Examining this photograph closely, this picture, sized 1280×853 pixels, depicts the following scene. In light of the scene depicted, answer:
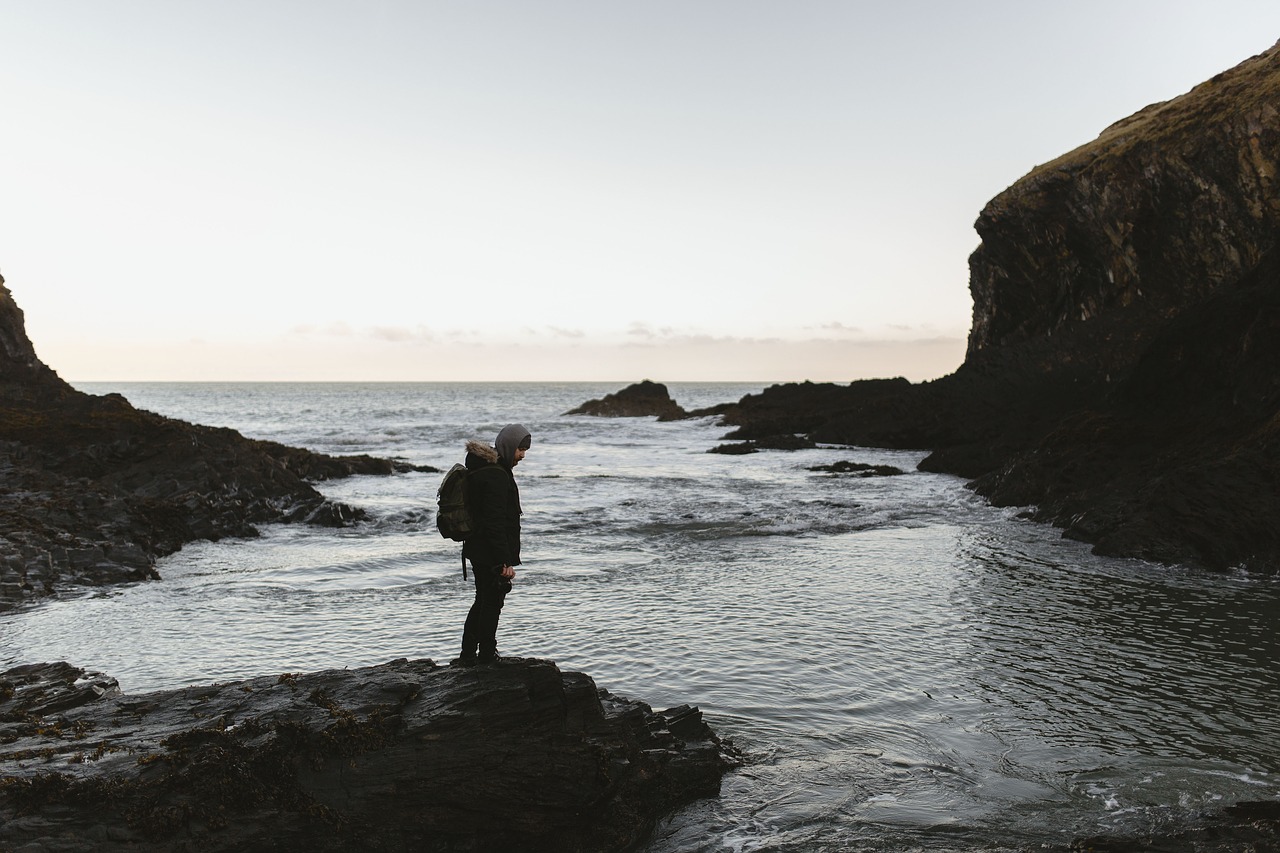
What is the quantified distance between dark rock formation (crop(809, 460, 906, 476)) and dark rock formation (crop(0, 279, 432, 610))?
16.4 m

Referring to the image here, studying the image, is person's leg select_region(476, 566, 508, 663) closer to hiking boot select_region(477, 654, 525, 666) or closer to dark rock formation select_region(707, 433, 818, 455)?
hiking boot select_region(477, 654, 525, 666)

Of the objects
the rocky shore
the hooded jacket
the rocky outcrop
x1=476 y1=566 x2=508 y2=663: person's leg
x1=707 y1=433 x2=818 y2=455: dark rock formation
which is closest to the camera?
x1=476 y1=566 x2=508 y2=663: person's leg

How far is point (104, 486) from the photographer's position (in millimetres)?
17656

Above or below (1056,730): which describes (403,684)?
above

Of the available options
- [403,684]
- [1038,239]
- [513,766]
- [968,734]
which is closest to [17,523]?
[403,684]

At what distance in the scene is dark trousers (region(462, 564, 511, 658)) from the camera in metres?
6.34

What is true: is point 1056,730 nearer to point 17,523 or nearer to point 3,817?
point 3,817

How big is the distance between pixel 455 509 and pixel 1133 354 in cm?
3170

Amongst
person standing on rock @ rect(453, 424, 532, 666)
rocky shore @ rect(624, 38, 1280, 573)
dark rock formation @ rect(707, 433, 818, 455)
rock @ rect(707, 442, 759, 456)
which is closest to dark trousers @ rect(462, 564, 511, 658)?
person standing on rock @ rect(453, 424, 532, 666)

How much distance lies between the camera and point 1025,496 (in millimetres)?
20469

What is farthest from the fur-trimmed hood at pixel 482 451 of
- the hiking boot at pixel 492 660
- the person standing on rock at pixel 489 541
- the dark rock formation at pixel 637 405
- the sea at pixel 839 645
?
the dark rock formation at pixel 637 405

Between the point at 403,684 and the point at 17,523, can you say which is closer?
the point at 403,684

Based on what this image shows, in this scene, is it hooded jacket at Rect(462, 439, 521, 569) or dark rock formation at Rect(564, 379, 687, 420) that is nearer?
hooded jacket at Rect(462, 439, 521, 569)

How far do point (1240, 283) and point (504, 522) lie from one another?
810 inches
